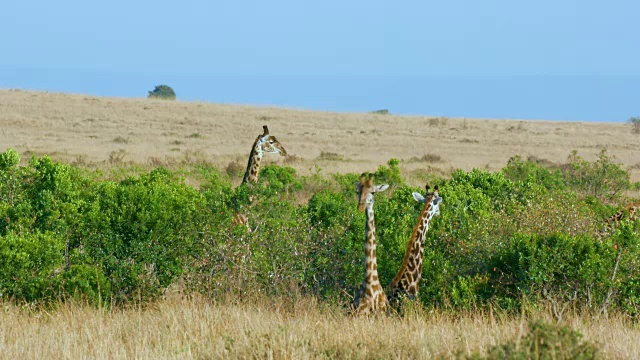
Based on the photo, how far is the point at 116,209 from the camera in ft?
32.1

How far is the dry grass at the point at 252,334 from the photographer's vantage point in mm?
6293

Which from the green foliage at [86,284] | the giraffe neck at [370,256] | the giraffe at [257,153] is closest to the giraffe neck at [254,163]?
the giraffe at [257,153]

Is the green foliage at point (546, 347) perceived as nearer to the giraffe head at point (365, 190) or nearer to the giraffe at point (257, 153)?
the giraffe head at point (365, 190)

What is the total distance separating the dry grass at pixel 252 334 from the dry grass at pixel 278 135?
805 inches

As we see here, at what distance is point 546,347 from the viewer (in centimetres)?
545

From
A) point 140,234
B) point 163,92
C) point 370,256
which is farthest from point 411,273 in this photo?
point 163,92

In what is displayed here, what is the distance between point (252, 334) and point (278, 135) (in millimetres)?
40822

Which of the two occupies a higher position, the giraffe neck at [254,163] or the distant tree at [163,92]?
the distant tree at [163,92]

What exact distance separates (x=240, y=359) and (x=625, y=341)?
2994mm

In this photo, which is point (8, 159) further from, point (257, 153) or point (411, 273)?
point (411, 273)

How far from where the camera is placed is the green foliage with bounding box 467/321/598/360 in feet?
17.6

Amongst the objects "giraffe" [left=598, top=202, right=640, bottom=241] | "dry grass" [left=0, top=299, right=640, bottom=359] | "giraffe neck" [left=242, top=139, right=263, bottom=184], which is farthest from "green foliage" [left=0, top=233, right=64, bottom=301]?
"giraffe" [left=598, top=202, right=640, bottom=241]

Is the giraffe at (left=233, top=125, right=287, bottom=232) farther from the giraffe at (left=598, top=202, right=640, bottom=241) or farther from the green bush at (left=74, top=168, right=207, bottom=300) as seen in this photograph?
the giraffe at (left=598, top=202, right=640, bottom=241)

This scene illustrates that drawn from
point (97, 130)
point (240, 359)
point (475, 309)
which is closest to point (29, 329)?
point (240, 359)
